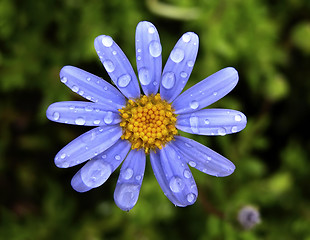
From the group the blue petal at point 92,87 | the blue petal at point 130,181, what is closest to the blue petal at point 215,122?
the blue petal at point 130,181

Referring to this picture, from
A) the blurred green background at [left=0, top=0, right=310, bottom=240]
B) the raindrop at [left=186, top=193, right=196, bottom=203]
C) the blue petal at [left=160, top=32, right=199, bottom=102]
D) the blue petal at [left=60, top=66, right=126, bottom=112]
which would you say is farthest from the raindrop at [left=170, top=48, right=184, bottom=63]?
the blurred green background at [left=0, top=0, right=310, bottom=240]

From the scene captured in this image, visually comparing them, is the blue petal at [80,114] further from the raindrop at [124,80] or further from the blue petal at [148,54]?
the blue petal at [148,54]

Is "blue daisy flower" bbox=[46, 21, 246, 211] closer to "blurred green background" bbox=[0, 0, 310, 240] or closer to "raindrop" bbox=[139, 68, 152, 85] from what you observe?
"raindrop" bbox=[139, 68, 152, 85]

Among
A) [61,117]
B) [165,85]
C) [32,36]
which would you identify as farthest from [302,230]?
[32,36]

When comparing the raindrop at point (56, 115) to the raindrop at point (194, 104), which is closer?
the raindrop at point (56, 115)

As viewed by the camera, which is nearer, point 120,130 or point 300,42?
point 120,130

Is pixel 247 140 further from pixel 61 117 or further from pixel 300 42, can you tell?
pixel 61 117

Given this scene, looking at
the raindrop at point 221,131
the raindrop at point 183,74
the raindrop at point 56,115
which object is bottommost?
the raindrop at point 56,115
